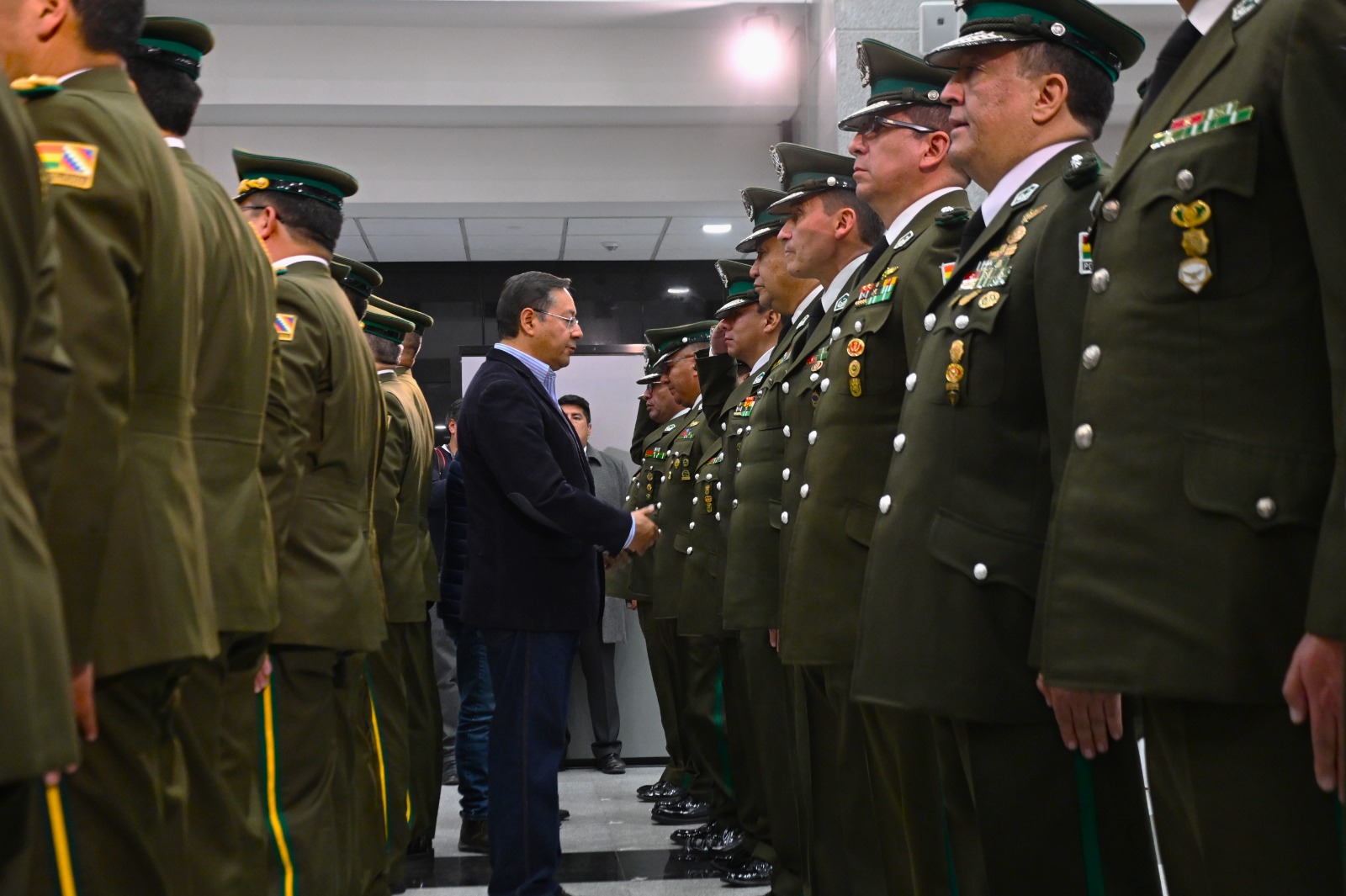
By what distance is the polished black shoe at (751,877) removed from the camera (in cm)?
379

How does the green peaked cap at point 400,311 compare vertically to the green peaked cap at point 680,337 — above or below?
below

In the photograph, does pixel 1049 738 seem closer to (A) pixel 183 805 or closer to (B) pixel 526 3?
(A) pixel 183 805

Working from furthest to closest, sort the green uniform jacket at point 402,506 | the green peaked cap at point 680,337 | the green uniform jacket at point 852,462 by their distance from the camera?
the green peaked cap at point 680,337, the green uniform jacket at point 402,506, the green uniform jacket at point 852,462

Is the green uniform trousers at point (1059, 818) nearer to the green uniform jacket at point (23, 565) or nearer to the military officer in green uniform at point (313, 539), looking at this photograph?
the green uniform jacket at point (23, 565)

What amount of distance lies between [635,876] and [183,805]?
2.45m

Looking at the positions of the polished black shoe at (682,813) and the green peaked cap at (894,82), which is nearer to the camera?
the green peaked cap at (894,82)

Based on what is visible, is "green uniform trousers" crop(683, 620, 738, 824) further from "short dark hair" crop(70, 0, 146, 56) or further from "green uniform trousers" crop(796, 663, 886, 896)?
"short dark hair" crop(70, 0, 146, 56)

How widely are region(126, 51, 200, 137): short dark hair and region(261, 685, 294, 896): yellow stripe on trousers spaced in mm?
1057

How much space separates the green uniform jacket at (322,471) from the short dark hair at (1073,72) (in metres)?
1.43

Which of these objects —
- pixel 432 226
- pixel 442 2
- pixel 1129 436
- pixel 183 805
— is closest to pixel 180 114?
pixel 183 805

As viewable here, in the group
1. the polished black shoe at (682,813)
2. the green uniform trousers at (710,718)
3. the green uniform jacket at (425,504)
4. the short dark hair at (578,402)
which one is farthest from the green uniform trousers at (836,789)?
the short dark hair at (578,402)

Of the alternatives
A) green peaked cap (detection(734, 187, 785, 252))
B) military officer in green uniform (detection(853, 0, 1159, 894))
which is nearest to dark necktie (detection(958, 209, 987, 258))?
military officer in green uniform (detection(853, 0, 1159, 894))

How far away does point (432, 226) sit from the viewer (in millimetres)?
8477

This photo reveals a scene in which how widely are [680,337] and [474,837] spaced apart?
255 cm
